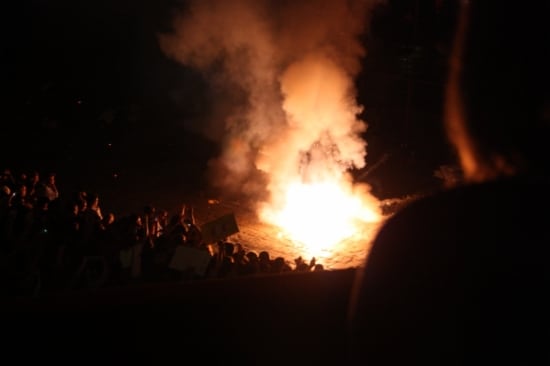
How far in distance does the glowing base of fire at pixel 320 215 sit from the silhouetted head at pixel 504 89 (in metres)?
7.16

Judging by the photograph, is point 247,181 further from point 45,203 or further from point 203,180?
point 45,203

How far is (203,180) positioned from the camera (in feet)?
39.9

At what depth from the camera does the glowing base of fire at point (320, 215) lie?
8.97 metres

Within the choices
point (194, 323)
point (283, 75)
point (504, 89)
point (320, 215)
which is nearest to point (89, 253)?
point (194, 323)

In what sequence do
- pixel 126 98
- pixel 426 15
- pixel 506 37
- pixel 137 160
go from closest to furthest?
pixel 506 37 < pixel 137 160 < pixel 426 15 < pixel 126 98

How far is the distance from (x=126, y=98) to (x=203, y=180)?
19.2ft

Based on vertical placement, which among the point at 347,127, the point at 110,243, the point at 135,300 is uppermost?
the point at 347,127

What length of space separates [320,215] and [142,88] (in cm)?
892

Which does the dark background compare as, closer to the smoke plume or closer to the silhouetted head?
the smoke plume

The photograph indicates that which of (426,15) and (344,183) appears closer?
(344,183)

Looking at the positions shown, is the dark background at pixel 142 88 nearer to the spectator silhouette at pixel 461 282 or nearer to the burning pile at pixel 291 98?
the burning pile at pixel 291 98

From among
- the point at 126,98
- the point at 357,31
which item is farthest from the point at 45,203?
the point at 126,98

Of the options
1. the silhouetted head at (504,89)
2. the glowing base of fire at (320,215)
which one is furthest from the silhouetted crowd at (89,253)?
the silhouetted head at (504,89)

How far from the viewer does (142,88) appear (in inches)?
645
